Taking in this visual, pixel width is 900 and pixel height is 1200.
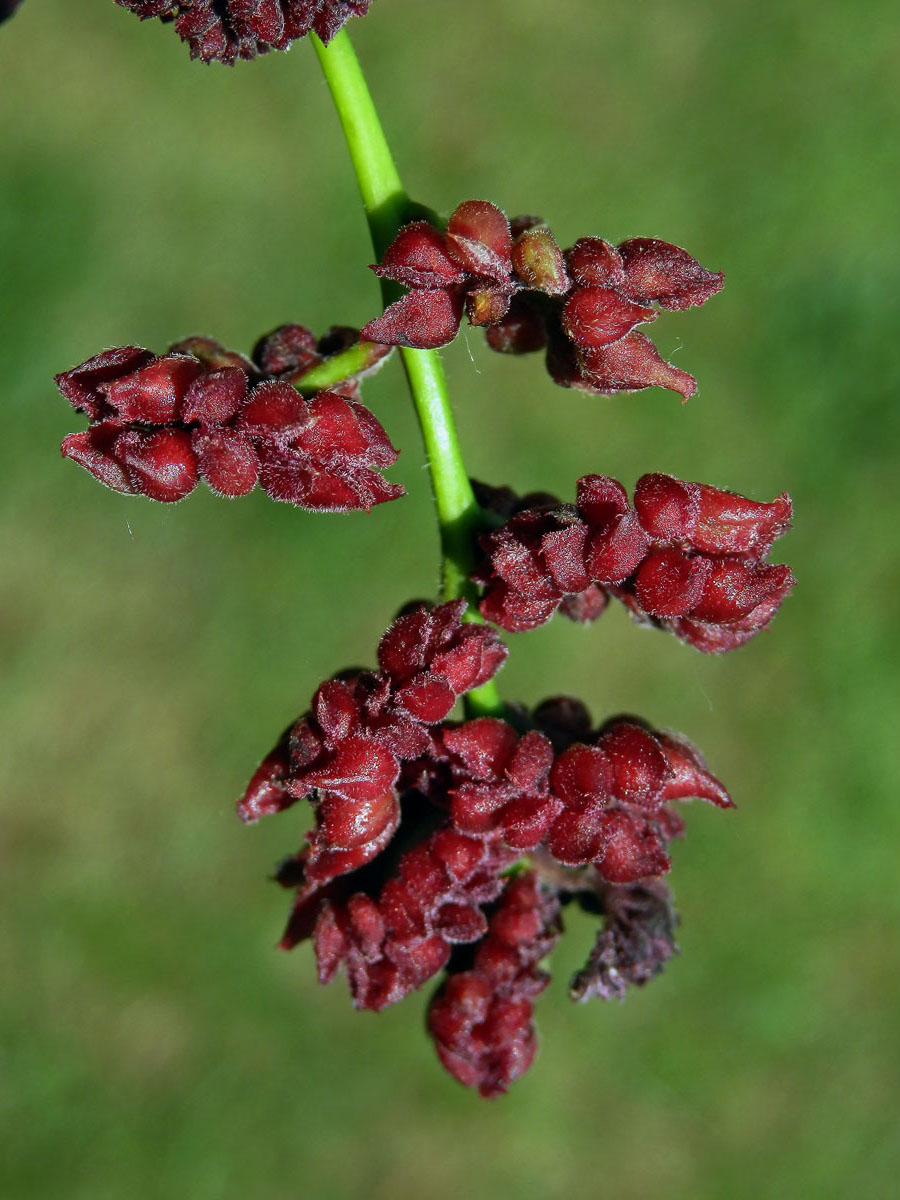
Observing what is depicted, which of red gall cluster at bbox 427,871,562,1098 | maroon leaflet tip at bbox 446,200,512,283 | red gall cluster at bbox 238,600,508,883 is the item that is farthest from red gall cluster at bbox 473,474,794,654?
red gall cluster at bbox 427,871,562,1098

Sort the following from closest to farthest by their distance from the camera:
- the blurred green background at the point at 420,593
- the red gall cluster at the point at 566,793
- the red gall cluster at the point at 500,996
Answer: the red gall cluster at the point at 566,793 < the red gall cluster at the point at 500,996 < the blurred green background at the point at 420,593

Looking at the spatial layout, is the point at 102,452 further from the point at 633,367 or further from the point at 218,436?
the point at 633,367

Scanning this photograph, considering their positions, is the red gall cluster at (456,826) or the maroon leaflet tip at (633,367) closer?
the maroon leaflet tip at (633,367)

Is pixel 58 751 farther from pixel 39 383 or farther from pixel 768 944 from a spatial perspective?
pixel 768 944

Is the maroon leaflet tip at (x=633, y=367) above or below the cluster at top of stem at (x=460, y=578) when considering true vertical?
above

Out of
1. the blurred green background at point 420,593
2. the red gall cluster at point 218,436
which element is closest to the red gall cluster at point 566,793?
the red gall cluster at point 218,436

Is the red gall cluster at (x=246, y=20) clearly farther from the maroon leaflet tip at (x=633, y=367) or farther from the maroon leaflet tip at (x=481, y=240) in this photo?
the maroon leaflet tip at (x=633, y=367)

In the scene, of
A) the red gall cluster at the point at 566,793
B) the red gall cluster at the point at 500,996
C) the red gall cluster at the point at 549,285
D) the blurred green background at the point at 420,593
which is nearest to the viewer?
the red gall cluster at the point at 549,285

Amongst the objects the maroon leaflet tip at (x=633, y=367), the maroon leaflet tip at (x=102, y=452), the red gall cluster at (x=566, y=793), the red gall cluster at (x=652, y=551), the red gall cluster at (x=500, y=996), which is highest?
the maroon leaflet tip at (x=633, y=367)
